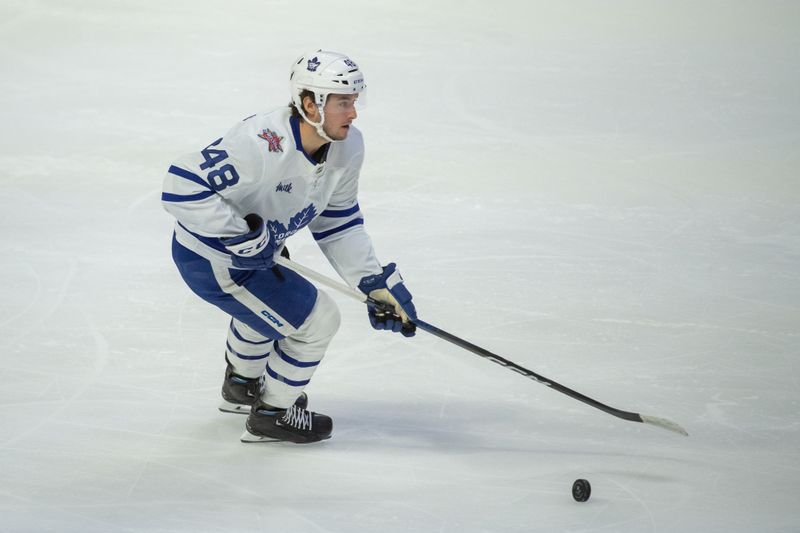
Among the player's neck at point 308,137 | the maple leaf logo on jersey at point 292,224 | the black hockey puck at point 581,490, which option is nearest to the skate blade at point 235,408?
the maple leaf logo on jersey at point 292,224

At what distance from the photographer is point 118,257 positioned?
198 inches

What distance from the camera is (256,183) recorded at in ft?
11.0

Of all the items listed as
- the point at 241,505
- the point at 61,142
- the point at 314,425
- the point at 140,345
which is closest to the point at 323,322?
the point at 314,425

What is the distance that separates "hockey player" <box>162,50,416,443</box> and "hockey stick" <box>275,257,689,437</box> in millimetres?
40

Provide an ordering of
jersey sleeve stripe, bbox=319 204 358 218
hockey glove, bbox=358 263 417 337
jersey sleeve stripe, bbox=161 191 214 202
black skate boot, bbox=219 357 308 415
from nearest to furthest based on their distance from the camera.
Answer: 1. jersey sleeve stripe, bbox=161 191 214 202
2. hockey glove, bbox=358 263 417 337
3. jersey sleeve stripe, bbox=319 204 358 218
4. black skate boot, bbox=219 357 308 415

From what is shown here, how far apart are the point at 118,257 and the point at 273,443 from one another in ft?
5.36

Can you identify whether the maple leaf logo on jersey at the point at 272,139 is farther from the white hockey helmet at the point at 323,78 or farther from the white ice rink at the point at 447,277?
the white ice rink at the point at 447,277

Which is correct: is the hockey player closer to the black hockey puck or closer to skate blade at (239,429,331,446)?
skate blade at (239,429,331,446)

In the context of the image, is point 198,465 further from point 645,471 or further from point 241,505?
point 645,471

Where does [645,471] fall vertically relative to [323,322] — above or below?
below

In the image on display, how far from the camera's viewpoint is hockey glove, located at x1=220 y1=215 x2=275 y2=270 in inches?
130

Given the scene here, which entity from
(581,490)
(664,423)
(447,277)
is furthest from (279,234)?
(447,277)

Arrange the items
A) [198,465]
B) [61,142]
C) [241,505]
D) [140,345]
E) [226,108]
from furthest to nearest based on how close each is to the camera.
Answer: [226,108] → [61,142] → [140,345] → [198,465] → [241,505]

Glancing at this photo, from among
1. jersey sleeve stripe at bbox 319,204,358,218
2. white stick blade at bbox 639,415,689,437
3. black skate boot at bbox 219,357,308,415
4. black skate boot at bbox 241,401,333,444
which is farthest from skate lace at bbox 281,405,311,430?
white stick blade at bbox 639,415,689,437
